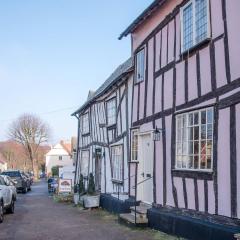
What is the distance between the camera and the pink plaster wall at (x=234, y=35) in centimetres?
1053

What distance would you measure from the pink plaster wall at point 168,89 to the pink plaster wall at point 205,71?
76.2 inches

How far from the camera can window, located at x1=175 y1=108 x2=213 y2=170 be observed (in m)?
11.7

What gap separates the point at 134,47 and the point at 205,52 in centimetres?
598

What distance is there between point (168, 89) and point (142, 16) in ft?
10.5

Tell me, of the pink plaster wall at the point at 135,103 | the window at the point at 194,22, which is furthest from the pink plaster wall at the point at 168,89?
the pink plaster wall at the point at 135,103

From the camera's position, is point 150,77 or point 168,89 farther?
point 150,77

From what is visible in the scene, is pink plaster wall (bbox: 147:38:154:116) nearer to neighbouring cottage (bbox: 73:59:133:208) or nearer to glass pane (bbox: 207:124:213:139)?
neighbouring cottage (bbox: 73:59:133:208)

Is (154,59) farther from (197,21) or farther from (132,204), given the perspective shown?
(132,204)

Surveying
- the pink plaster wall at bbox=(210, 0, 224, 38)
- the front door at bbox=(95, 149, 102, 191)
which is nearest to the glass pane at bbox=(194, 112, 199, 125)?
the pink plaster wall at bbox=(210, 0, 224, 38)

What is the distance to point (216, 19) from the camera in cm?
1144

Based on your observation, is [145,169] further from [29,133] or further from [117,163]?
[29,133]

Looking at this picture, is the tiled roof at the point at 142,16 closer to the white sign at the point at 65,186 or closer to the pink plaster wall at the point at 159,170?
the pink plaster wall at the point at 159,170

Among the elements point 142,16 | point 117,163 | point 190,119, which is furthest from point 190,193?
point 117,163

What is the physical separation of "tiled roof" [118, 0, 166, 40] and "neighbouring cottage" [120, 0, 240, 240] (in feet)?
0.11
